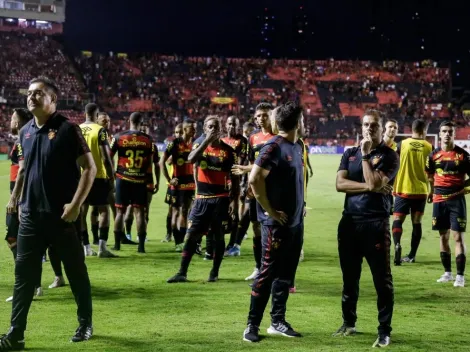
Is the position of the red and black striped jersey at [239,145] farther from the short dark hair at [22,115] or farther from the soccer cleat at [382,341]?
the soccer cleat at [382,341]

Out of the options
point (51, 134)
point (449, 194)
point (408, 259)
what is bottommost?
point (408, 259)

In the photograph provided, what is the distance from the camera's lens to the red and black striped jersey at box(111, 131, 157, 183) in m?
12.1

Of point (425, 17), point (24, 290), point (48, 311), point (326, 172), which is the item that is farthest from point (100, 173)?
point (425, 17)

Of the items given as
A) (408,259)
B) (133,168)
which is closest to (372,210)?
(408,259)

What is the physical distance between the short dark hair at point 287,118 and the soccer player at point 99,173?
5019 mm

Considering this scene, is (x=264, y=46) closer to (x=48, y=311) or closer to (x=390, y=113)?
(x=390, y=113)

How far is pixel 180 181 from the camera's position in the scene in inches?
511

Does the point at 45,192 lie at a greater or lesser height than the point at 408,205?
greater

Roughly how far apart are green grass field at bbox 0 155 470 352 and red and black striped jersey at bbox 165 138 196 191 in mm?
1573

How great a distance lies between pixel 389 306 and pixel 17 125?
192 inches

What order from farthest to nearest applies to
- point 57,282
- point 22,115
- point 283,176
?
point 57,282
point 22,115
point 283,176

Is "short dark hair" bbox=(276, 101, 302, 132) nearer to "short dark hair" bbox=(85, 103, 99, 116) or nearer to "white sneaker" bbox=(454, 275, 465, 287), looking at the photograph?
"white sneaker" bbox=(454, 275, 465, 287)

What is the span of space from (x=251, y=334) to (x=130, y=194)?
6099 millimetres

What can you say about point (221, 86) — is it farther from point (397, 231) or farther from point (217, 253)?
point (217, 253)
